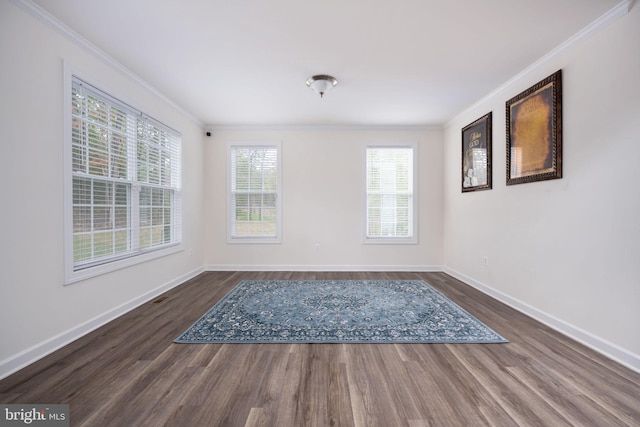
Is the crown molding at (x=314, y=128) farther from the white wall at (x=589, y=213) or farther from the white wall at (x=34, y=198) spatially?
the white wall at (x=34, y=198)

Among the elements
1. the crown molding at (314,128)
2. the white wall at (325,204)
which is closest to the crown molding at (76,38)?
the crown molding at (314,128)

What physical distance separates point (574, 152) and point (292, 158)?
3765 mm

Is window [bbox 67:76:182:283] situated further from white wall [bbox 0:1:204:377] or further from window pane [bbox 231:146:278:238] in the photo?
window pane [bbox 231:146:278:238]

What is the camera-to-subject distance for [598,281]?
218cm

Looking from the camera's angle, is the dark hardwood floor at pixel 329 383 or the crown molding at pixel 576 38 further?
the crown molding at pixel 576 38

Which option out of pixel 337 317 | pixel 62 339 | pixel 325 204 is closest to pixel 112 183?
pixel 62 339

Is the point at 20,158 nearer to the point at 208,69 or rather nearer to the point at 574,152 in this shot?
the point at 208,69

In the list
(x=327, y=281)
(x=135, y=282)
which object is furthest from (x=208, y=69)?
(x=327, y=281)

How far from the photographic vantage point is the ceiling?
79.4 inches

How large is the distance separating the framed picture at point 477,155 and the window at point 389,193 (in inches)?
39.0

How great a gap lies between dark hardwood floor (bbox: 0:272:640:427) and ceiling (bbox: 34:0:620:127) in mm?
2635

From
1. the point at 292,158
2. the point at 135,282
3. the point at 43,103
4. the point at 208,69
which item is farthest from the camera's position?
the point at 292,158

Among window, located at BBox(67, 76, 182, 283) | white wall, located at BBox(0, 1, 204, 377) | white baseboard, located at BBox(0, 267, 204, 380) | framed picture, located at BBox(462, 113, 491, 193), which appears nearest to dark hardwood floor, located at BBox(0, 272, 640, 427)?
white baseboard, located at BBox(0, 267, 204, 380)

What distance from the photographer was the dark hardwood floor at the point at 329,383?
1468 millimetres
